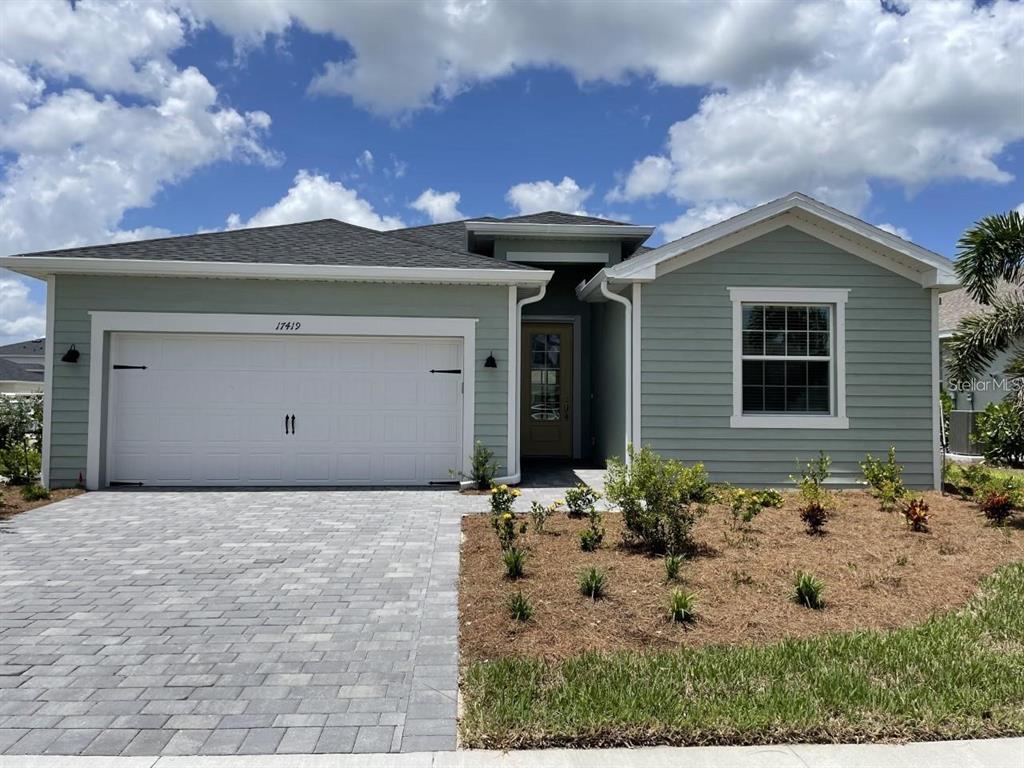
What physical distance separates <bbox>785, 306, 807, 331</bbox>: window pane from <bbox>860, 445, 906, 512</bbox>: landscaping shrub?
2177 mm

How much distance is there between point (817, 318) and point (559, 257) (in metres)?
4.75

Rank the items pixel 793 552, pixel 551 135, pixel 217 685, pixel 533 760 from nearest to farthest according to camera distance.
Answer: pixel 533 760
pixel 217 685
pixel 793 552
pixel 551 135

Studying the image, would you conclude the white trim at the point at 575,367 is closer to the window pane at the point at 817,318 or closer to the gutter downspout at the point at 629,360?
the gutter downspout at the point at 629,360

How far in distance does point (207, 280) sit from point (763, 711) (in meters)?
9.25

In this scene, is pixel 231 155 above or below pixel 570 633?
above

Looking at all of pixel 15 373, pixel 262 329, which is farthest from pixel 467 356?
pixel 15 373

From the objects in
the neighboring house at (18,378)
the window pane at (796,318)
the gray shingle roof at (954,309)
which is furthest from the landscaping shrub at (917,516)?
the neighboring house at (18,378)

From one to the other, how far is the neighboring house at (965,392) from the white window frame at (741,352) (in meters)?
5.94

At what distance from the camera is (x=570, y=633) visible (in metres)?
4.24

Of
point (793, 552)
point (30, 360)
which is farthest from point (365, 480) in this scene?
point (30, 360)

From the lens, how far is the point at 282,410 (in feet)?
32.8

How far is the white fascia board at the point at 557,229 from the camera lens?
40.3 feet

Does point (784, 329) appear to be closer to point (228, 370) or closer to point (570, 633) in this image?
point (570, 633)

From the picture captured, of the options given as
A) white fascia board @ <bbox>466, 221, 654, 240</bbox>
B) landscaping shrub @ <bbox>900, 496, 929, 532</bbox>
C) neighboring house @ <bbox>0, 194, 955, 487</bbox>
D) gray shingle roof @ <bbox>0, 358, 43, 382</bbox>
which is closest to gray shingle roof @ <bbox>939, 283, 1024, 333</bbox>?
neighboring house @ <bbox>0, 194, 955, 487</bbox>
